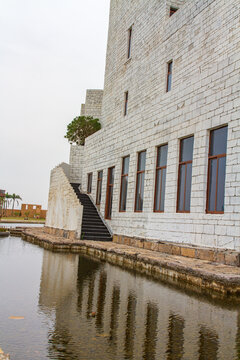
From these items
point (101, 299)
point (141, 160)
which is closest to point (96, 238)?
point (141, 160)

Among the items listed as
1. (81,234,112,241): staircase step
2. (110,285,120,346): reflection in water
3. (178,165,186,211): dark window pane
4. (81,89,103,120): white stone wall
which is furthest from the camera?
(81,89,103,120): white stone wall

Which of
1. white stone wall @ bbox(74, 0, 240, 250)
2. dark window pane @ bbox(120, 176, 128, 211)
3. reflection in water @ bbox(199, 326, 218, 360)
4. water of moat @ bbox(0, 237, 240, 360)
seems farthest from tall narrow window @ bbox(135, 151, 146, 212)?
reflection in water @ bbox(199, 326, 218, 360)

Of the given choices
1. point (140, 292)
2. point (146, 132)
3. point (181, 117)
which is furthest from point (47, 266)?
point (146, 132)

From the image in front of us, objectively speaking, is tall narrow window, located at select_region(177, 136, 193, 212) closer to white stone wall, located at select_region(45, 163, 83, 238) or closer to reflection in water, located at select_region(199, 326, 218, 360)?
white stone wall, located at select_region(45, 163, 83, 238)

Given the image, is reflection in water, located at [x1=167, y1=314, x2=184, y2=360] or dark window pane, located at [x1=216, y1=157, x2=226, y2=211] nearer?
reflection in water, located at [x1=167, y1=314, x2=184, y2=360]

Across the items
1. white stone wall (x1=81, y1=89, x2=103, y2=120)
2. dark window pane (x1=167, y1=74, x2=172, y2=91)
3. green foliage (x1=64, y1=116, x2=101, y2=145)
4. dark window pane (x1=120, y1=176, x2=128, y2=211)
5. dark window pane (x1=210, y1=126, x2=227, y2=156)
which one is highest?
white stone wall (x1=81, y1=89, x2=103, y2=120)

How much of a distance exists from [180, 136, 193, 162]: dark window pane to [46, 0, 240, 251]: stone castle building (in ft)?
0.11

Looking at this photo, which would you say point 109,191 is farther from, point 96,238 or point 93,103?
point 93,103

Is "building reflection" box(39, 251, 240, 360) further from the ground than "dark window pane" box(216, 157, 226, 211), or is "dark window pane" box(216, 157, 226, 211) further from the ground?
"dark window pane" box(216, 157, 226, 211)

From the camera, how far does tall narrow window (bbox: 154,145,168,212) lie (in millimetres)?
13016

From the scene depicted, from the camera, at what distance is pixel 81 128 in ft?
85.5

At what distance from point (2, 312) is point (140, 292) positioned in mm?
2595

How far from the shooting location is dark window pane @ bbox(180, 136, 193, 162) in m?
11.6

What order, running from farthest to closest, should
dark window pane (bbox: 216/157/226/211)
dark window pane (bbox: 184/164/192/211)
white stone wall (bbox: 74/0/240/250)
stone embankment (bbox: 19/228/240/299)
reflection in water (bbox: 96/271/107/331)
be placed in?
1. dark window pane (bbox: 184/164/192/211)
2. dark window pane (bbox: 216/157/226/211)
3. white stone wall (bbox: 74/0/240/250)
4. stone embankment (bbox: 19/228/240/299)
5. reflection in water (bbox: 96/271/107/331)
